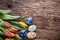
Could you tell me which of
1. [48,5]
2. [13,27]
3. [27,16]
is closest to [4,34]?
[13,27]

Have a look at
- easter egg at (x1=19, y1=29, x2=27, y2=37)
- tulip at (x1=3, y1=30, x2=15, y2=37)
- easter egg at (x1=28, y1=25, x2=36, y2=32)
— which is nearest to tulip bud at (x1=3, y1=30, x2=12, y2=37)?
tulip at (x1=3, y1=30, x2=15, y2=37)

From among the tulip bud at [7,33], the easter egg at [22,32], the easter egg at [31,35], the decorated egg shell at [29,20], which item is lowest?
the easter egg at [31,35]

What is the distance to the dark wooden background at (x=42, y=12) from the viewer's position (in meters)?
2.33

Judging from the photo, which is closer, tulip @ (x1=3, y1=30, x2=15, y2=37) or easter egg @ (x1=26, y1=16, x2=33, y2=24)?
tulip @ (x1=3, y1=30, x2=15, y2=37)

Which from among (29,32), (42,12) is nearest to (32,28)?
(29,32)

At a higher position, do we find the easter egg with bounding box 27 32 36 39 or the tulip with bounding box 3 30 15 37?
the tulip with bounding box 3 30 15 37

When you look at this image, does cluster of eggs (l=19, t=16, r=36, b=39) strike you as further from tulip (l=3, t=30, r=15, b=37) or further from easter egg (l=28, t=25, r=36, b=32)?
tulip (l=3, t=30, r=15, b=37)

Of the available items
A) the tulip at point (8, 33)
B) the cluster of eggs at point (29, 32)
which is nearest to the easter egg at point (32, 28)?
the cluster of eggs at point (29, 32)

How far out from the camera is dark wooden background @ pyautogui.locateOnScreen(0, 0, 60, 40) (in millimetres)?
2328

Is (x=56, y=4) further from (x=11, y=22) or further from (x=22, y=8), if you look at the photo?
(x=11, y=22)

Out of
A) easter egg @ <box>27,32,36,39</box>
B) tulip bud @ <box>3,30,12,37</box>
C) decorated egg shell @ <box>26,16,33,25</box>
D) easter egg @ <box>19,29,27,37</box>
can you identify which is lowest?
easter egg @ <box>27,32,36,39</box>

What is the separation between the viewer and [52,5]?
98.0 inches

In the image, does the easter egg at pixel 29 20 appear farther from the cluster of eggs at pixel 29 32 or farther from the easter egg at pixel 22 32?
the easter egg at pixel 22 32

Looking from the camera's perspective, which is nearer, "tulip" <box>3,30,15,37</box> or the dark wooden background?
"tulip" <box>3,30,15,37</box>
